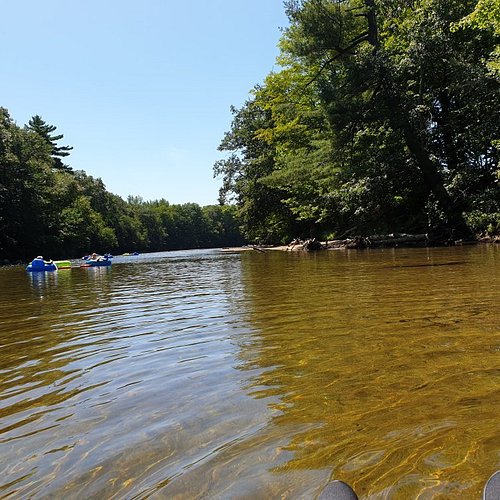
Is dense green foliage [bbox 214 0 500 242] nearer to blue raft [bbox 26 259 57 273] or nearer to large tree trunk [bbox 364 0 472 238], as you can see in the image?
large tree trunk [bbox 364 0 472 238]

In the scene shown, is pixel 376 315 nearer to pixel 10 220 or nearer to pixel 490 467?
pixel 490 467

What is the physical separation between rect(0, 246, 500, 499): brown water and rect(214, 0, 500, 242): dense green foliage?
683 inches

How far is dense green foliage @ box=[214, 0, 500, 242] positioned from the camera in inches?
860

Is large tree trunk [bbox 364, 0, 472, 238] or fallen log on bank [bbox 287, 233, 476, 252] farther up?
large tree trunk [bbox 364, 0, 472, 238]

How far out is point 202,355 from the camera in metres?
4.76

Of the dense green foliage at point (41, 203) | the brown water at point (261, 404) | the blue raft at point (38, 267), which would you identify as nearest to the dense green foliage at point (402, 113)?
the blue raft at point (38, 267)

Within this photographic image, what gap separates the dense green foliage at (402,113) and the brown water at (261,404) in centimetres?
1736

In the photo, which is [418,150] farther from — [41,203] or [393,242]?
[41,203]

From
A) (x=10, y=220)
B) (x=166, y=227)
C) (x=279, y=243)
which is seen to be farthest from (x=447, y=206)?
(x=166, y=227)

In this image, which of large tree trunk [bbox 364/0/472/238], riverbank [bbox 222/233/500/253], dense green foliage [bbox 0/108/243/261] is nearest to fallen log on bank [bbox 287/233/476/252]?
riverbank [bbox 222/233/500/253]

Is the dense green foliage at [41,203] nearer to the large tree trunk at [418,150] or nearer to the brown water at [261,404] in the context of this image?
the large tree trunk at [418,150]

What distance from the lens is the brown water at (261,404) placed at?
224 centimetres

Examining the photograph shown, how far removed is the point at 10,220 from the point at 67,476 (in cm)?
6375

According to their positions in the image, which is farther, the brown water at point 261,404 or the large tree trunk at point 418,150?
the large tree trunk at point 418,150
